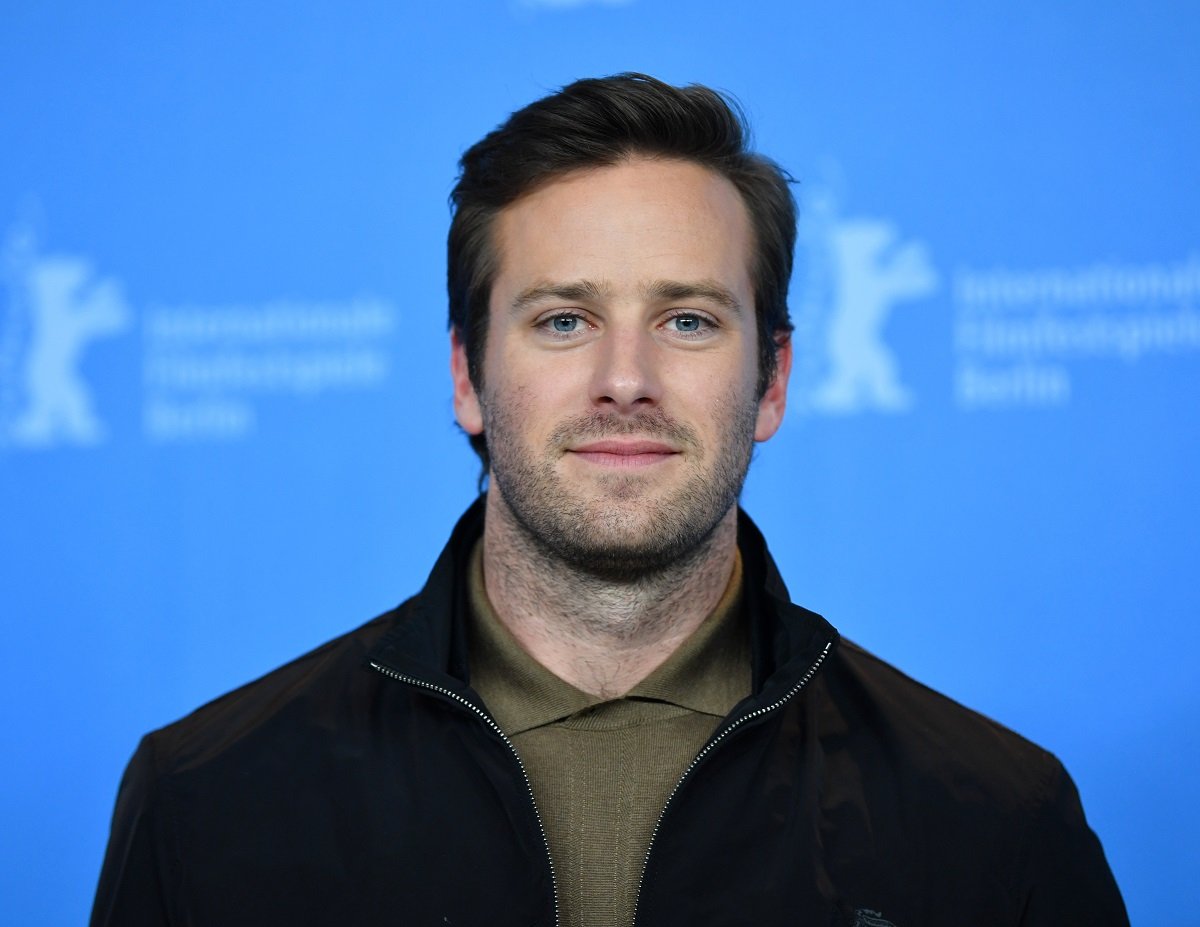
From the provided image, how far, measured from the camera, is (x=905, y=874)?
172 centimetres

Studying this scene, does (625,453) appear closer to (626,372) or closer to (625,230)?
(626,372)

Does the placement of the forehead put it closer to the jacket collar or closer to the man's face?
the man's face

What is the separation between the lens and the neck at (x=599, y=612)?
1.85 m

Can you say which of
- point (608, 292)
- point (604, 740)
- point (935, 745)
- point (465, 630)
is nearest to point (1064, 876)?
point (935, 745)

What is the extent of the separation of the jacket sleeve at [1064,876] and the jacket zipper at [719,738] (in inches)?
14.4

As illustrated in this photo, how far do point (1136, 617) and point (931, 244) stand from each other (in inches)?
32.5

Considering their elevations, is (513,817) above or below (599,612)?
below

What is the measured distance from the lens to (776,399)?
2156 mm

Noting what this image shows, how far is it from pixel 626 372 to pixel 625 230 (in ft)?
0.72

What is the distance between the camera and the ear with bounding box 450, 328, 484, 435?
210cm

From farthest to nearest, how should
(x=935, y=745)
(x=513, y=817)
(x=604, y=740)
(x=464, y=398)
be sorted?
(x=464, y=398)
(x=935, y=745)
(x=604, y=740)
(x=513, y=817)

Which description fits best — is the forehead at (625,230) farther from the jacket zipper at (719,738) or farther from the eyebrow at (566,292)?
the jacket zipper at (719,738)

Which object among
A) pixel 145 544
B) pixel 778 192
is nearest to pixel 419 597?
pixel 778 192

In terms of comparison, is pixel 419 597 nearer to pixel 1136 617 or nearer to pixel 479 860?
pixel 479 860
